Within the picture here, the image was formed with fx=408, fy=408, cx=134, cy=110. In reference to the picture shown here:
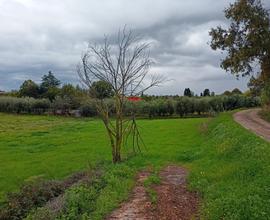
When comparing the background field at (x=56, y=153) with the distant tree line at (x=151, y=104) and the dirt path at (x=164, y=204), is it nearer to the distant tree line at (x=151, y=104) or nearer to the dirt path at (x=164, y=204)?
the dirt path at (x=164, y=204)

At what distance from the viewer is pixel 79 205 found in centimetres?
1277

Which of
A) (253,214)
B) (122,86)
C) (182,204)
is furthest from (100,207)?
(122,86)

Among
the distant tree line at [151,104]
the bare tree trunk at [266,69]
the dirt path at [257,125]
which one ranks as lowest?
the dirt path at [257,125]

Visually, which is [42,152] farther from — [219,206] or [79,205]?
[219,206]

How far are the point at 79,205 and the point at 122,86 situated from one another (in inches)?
404

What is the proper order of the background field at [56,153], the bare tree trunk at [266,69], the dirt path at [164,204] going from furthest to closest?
the bare tree trunk at [266,69] → the background field at [56,153] → the dirt path at [164,204]

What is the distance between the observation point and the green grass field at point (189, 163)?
11844 mm

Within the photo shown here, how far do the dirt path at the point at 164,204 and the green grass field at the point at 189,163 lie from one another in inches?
15.6

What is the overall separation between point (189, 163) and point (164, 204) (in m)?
10.0

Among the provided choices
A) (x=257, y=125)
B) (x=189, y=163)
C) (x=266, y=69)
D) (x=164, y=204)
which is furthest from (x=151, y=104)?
(x=164, y=204)

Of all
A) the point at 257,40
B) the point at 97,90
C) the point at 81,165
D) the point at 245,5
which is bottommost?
the point at 81,165

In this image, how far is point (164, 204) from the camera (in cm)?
1334

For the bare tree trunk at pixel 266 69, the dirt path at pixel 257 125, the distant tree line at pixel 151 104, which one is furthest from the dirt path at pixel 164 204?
the distant tree line at pixel 151 104

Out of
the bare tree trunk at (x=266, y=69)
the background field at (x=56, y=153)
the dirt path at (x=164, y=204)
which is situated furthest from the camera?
the bare tree trunk at (x=266, y=69)
